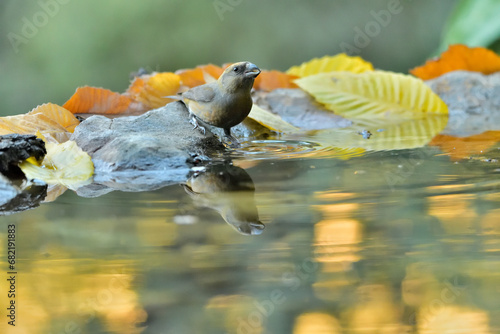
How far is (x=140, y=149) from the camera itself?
1.77 m

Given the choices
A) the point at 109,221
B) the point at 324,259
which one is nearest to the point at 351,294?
the point at 324,259

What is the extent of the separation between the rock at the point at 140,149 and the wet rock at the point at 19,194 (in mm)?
110

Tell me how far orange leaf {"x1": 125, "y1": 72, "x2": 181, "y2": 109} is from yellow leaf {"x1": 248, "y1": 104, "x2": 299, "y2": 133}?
426mm

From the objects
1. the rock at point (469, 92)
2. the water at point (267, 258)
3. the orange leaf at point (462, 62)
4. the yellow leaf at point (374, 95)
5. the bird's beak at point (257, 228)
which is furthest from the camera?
the orange leaf at point (462, 62)

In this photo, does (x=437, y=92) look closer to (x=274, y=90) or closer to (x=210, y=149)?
(x=274, y=90)

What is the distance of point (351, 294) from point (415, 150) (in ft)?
4.12

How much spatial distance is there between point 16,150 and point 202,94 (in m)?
0.70

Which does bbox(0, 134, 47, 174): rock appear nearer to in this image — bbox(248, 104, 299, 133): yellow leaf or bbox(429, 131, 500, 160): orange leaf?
bbox(248, 104, 299, 133): yellow leaf

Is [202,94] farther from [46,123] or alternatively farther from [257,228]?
[257,228]

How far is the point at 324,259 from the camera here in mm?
992

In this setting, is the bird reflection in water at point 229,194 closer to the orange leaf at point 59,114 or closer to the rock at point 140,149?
the rock at point 140,149

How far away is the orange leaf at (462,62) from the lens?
340cm

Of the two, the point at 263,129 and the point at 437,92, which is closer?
the point at 263,129

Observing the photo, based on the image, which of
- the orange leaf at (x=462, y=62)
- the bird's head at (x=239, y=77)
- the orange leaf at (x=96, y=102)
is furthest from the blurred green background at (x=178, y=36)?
the bird's head at (x=239, y=77)
